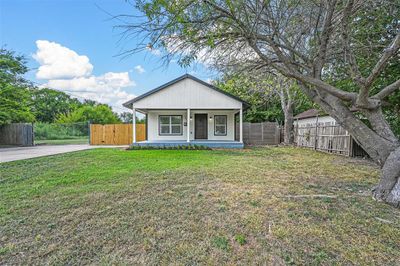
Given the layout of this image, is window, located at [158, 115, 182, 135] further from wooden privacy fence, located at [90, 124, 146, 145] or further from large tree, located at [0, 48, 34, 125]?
large tree, located at [0, 48, 34, 125]

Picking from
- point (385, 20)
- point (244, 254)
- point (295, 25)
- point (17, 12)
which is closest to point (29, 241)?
point (244, 254)

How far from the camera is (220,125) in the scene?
16641mm

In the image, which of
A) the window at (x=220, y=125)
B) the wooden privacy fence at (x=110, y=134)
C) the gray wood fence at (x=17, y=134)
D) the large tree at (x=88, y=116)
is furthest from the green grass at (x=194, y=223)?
the large tree at (x=88, y=116)

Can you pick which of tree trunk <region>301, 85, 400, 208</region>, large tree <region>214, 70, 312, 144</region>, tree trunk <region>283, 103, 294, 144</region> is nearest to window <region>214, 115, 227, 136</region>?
large tree <region>214, 70, 312, 144</region>

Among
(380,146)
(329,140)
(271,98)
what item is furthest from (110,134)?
(380,146)

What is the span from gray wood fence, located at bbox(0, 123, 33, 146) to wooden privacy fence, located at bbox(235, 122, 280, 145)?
1660 cm

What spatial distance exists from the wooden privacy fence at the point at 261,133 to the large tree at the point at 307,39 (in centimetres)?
1214

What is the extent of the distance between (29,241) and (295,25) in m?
6.51

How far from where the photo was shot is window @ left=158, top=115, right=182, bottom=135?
16.4m

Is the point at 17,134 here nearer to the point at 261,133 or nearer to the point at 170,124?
the point at 170,124

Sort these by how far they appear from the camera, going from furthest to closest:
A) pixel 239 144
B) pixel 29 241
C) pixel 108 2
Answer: pixel 239 144 → pixel 108 2 → pixel 29 241

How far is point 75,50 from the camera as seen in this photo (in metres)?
18.1

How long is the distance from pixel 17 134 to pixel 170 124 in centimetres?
1256

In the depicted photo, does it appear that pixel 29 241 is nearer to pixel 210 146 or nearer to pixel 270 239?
pixel 270 239
